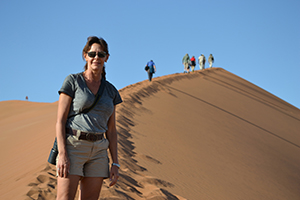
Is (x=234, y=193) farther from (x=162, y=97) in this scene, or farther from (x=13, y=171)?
(x=162, y=97)

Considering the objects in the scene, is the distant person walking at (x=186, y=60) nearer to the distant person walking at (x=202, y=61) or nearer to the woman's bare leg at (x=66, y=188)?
the distant person walking at (x=202, y=61)

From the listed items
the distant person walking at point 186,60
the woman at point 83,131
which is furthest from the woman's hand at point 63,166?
the distant person walking at point 186,60

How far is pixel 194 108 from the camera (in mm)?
16422

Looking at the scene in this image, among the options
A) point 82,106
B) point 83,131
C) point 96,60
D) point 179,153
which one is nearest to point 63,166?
point 83,131

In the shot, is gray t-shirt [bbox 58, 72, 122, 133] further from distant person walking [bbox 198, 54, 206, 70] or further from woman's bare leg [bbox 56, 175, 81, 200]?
distant person walking [bbox 198, 54, 206, 70]

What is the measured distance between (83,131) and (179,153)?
23.8ft

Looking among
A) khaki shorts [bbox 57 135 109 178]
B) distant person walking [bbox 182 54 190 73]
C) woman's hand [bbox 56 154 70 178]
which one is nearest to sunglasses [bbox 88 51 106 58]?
khaki shorts [bbox 57 135 109 178]

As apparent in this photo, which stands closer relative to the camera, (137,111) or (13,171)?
(13,171)

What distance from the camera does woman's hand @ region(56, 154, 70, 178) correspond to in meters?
2.30

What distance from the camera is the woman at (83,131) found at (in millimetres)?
2344

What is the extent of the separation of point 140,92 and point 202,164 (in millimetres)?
7535

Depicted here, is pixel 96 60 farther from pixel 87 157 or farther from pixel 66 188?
pixel 66 188

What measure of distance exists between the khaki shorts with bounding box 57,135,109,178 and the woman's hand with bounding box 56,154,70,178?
4 cm

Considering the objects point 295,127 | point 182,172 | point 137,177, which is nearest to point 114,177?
point 137,177
